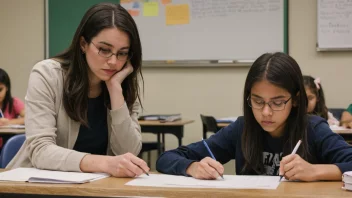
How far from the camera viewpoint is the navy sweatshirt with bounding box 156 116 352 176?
1.65 metres

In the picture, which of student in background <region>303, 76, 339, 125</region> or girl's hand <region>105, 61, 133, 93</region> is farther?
student in background <region>303, 76, 339, 125</region>

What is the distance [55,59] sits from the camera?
199 cm

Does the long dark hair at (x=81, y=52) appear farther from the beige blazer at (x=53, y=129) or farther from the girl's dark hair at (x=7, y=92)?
the girl's dark hair at (x=7, y=92)

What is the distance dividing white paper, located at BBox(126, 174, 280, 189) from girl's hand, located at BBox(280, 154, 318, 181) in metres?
0.04

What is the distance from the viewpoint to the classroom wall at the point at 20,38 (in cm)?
580

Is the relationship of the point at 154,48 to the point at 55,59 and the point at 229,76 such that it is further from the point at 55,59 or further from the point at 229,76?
the point at 55,59

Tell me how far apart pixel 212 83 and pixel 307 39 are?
41.2 inches

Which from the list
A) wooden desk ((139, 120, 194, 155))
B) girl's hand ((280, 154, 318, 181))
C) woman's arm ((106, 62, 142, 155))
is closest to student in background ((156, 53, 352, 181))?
girl's hand ((280, 154, 318, 181))

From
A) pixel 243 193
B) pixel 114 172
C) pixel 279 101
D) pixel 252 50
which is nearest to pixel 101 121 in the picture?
pixel 114 172

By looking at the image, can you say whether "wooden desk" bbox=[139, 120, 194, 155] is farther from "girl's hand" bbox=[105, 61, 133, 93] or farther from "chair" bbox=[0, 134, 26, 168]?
"girl's hand" bbox=[105, 61, 133, 93]

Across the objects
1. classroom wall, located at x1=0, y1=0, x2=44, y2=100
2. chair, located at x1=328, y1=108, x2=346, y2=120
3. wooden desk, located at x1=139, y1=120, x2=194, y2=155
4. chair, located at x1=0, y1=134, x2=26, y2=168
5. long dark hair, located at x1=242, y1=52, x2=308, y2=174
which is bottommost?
wooden desk, located at x1=139, y1=120, x2=194, y2=155

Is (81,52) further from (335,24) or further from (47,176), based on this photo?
(335,24)

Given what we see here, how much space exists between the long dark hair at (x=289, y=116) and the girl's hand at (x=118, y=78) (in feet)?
1.63

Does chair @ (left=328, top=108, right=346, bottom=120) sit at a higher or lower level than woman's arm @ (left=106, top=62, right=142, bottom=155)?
lower
